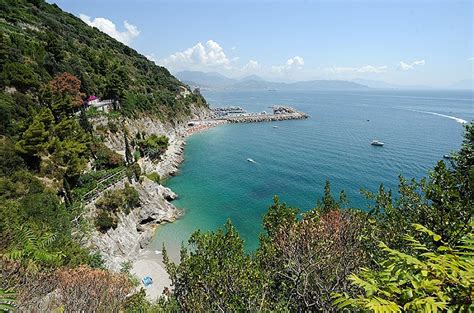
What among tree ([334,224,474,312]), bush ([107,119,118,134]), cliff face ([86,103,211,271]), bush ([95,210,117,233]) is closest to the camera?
tree ([334,224,474,312])

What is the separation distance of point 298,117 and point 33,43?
4172 inches

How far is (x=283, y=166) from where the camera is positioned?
6275 centimetres

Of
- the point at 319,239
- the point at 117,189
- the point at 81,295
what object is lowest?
the point at 117,189

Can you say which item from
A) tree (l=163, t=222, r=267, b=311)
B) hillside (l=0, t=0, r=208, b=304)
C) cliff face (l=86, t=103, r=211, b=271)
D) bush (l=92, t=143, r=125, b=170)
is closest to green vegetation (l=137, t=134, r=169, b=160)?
hillside (l=0, t=0, r=208, b=304)

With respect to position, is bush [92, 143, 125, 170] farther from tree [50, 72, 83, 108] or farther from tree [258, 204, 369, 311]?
tree [258, 204, 369, 311]

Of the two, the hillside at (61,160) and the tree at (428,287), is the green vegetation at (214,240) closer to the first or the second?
the tree at (428,287)

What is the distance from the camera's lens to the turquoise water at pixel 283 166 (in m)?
41.2

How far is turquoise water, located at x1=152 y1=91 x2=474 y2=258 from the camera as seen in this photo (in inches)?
1624

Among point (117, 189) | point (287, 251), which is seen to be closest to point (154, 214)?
point (117, 189)

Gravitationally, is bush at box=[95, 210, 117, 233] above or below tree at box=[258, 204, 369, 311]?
below

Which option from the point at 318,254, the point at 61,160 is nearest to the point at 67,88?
the point at 61,160

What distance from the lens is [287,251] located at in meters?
14.2

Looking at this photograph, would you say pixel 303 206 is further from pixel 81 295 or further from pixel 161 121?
pixel 161 121

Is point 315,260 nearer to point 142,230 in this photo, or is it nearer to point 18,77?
point 142,230
